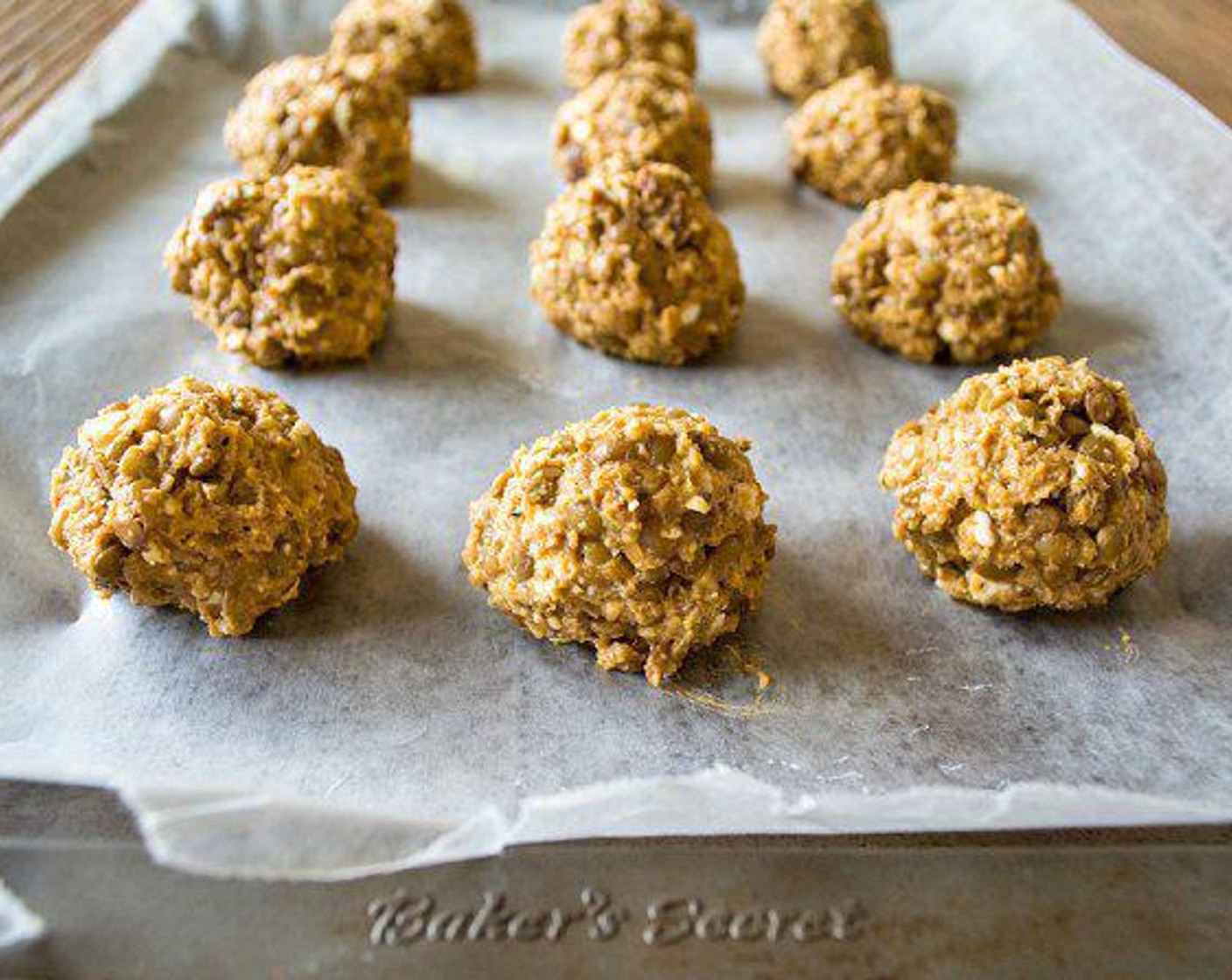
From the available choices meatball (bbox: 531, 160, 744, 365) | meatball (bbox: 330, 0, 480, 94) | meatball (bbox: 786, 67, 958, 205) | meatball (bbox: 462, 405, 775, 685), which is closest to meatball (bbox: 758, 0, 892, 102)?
meatball (bbox: 786, 67, 958, 205)

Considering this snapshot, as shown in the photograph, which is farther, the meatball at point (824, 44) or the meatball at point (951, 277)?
the meatball at point (824, 44)

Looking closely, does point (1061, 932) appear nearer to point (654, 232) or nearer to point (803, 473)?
point (803, 473)

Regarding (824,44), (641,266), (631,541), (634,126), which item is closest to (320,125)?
(634,126)

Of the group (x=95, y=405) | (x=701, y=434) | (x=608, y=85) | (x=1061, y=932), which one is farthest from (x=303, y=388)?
(x=1061, y=932)

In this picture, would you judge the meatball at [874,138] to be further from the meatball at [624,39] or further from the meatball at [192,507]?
the meatball at [192,507]

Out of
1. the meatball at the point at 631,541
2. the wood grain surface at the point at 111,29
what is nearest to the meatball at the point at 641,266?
the meatball at the point at 631,541

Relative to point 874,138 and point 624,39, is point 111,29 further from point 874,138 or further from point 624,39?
point 874,138
